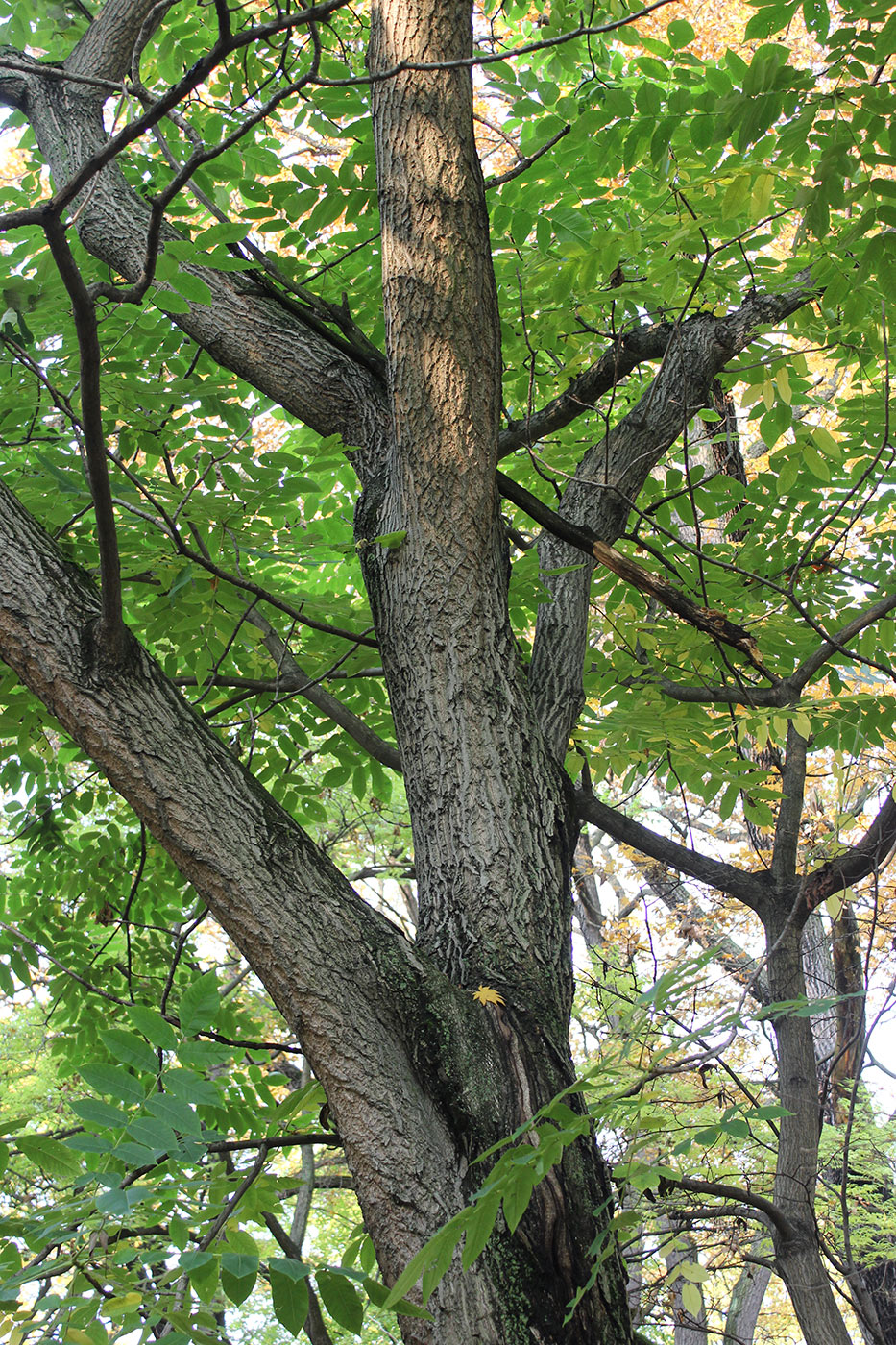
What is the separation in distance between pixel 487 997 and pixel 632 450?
6.53ft

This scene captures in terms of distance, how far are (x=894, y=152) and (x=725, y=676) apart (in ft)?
6.85

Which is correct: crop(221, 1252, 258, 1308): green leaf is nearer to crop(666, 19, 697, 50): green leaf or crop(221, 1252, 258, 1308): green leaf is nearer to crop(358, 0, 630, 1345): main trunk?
crop(358, 0, 630, 1345): main trunk

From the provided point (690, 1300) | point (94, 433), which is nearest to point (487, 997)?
point (690, 1300)

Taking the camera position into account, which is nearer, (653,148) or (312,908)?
(312,908)

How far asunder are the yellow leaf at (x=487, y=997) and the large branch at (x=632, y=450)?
1.13 meters

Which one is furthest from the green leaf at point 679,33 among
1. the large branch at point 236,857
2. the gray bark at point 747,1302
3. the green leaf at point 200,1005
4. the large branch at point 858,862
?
the gray bark at point 747,1302

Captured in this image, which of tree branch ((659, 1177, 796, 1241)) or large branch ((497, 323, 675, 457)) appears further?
large branch ((497, 323, 675, 457))

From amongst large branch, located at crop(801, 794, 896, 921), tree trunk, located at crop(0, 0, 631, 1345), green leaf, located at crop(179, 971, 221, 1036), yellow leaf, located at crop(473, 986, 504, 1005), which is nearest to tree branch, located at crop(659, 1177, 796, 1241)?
tree trunk, located at crop(0, 0, 631, 1345)

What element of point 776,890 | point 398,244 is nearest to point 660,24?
point 398,244

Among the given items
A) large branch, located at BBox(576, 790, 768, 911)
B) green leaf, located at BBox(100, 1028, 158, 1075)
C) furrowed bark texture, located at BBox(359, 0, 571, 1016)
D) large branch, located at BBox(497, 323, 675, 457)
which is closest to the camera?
green leaf, located at BBox(100, 1028, 158, 1075)

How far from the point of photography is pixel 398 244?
7.69 ft

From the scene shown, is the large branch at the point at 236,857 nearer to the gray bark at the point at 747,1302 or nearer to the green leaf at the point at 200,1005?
the green leaf at the point at 200,1005

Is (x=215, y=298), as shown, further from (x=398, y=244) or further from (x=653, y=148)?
(x=653, y=148)

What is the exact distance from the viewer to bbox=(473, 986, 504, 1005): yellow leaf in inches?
73.7
